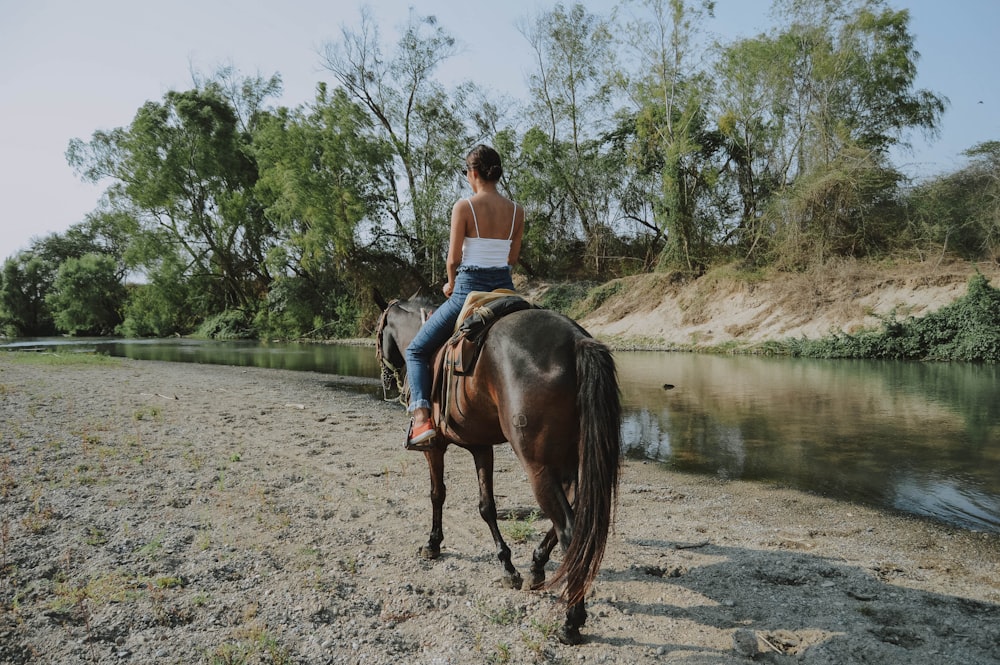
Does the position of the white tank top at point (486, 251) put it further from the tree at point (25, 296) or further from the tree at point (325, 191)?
the tree at point (25, 296)

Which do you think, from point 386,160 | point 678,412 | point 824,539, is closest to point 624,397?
point 678,412

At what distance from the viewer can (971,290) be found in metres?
17.3

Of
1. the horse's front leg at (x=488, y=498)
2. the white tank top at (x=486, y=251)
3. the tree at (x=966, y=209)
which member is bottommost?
the horse's front leg at (x=488, y=498)

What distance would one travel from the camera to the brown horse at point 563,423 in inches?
119

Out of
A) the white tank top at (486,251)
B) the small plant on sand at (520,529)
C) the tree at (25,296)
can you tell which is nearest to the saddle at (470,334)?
the white tank top at (486,251)

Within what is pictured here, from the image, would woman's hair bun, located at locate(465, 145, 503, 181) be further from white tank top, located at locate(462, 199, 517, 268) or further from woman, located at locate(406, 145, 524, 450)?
white tank top, located at locate(462, 199, 517, 268)

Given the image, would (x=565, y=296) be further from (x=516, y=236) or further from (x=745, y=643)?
(x=745, y=643)

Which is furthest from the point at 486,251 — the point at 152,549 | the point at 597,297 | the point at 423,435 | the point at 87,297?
the point at 87,297

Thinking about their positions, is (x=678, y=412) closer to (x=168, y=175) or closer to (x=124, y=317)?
(x=168, y=175)

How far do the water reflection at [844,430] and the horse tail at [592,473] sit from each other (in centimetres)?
425

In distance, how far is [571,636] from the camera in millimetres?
3119

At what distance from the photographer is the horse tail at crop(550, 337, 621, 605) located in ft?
9.82

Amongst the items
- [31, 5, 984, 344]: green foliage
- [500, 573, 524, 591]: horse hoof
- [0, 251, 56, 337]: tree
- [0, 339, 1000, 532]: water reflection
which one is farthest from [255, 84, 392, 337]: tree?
[500, 573, 524, 591]: horse hoof

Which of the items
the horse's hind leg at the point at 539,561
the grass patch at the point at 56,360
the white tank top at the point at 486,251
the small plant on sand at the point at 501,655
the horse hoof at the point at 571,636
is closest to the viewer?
the small plant on sand at the point at 501,655
